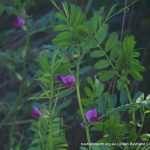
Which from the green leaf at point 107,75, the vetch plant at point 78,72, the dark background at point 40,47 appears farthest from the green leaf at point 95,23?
the dark background at point 40,47

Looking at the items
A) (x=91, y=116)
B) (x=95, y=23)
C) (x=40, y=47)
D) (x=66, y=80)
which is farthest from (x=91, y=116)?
(x=40, y=47)

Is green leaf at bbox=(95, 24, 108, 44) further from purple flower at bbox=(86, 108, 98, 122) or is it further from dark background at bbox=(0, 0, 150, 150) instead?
dark background at bbox=(0, 0, 150, 150)

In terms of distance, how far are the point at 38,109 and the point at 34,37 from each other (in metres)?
1.84

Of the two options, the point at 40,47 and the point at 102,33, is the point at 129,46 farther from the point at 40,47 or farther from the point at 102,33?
the point at 40,47

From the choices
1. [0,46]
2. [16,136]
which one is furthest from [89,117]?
[0,46]

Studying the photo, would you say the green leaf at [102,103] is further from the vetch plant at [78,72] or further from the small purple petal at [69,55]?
the small purple petal at [69,55]

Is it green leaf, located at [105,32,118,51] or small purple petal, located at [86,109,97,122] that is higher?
green leaf, located at [105,32,118,51]

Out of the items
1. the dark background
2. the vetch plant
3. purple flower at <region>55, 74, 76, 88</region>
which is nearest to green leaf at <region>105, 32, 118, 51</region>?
the vetch plant

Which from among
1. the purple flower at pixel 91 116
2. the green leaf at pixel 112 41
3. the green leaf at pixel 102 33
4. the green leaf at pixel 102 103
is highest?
the green leaf at pixel 102 33

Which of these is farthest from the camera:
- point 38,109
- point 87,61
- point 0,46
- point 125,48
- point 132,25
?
point 0,46

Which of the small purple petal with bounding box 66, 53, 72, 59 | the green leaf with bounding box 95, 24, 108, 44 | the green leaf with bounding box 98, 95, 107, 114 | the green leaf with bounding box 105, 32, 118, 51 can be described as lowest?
the green leaf with bounding box 98, 95, 107, 114

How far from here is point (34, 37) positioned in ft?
10.7

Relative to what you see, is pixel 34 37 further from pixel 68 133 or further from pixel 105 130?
pixel 105 130

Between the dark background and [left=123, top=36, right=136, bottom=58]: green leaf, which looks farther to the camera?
the dark background
